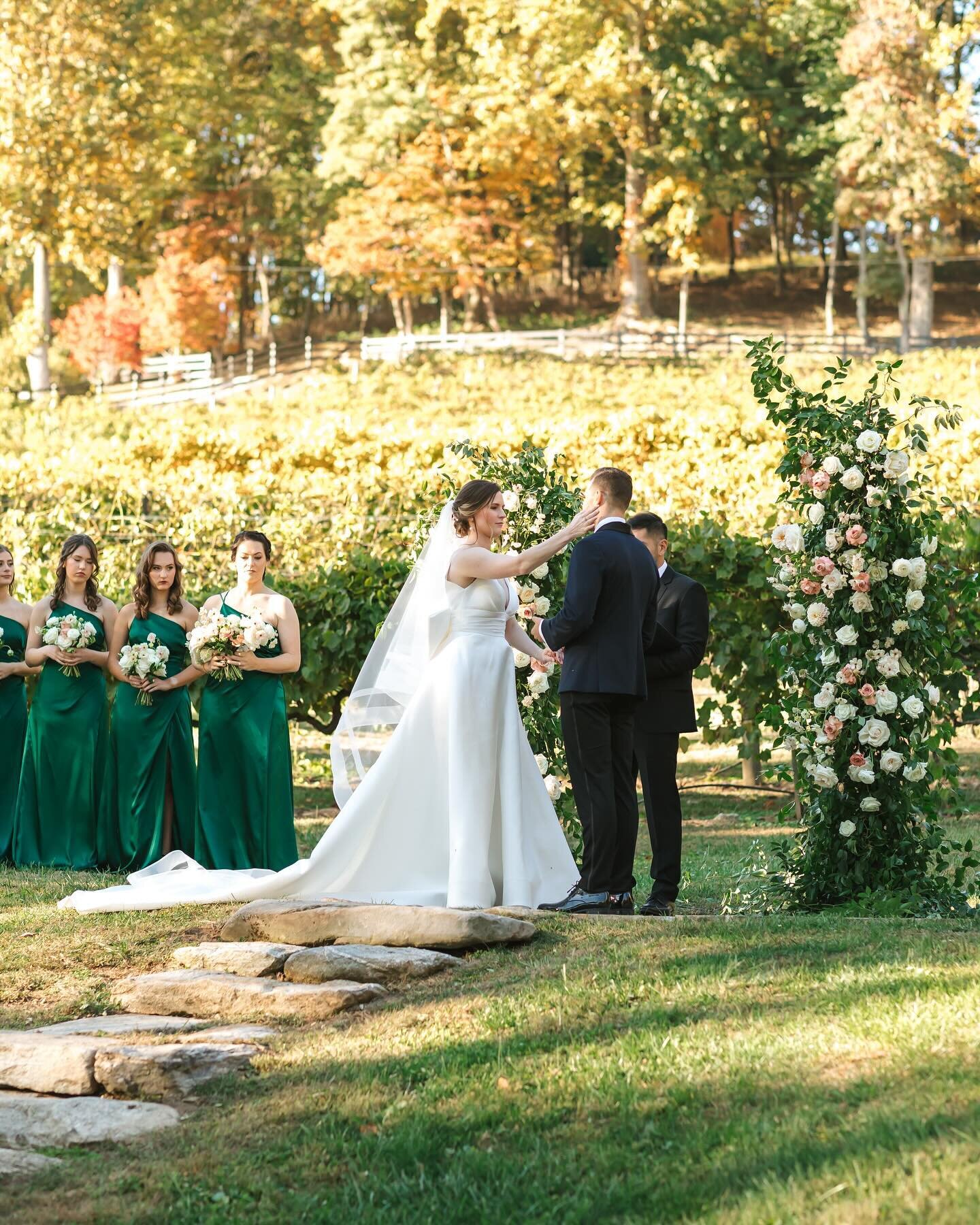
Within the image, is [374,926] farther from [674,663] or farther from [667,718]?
[674,663]

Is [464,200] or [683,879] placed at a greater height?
[464,200]

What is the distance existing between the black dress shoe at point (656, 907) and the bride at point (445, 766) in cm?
39

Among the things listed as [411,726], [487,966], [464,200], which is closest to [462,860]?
[411,726]

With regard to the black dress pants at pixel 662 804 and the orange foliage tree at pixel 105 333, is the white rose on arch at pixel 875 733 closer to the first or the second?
the black dress pants at pixel 662 804

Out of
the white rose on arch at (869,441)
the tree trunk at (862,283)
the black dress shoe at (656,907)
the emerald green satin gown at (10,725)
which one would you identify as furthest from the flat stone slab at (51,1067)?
the tree trunk at (862,283)

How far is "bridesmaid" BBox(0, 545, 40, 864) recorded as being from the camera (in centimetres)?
945

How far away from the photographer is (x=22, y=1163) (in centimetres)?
393

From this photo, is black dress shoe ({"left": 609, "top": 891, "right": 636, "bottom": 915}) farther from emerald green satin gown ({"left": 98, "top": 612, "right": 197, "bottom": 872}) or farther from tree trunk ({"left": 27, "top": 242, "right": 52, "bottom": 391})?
tree trunk ({"left": 27, "top": 242, "right": 52, "bottom": 391})

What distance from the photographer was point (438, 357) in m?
37.9

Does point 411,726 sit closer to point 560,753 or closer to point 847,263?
point 560,753

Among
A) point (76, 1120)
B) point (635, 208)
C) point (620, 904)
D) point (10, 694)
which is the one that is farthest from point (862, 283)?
point (76, 1120)

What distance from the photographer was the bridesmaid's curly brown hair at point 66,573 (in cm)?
936

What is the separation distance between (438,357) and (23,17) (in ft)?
42.0

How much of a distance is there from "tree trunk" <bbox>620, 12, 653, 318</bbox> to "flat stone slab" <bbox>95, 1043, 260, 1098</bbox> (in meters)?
39.9
